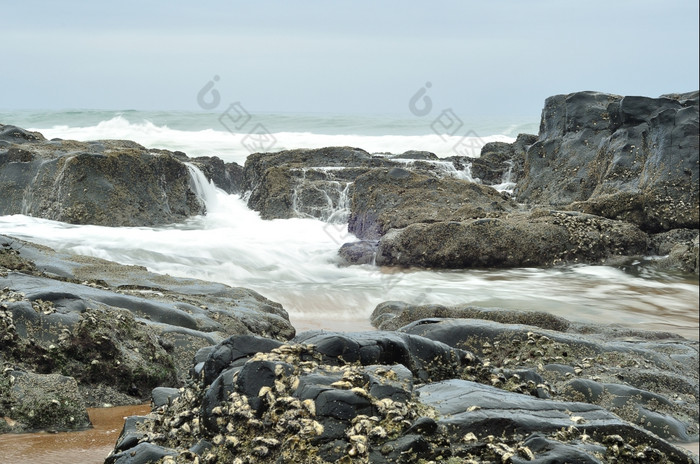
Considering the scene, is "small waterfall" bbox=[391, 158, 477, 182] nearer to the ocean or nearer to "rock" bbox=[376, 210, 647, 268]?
the ocean

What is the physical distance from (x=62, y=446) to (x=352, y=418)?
201 centimetres

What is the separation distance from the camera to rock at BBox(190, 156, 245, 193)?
23.4m

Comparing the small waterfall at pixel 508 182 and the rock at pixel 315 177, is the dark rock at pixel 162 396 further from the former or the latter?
the small waterfall at pixel 508 182

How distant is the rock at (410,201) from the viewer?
1380cm

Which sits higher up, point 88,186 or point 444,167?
point 444,167

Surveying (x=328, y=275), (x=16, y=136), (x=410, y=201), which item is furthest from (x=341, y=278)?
(x=16, y=136)

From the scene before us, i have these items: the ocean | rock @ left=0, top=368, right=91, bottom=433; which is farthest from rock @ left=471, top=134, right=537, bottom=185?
rock @ left=0, top=368, right=91, bottom=433

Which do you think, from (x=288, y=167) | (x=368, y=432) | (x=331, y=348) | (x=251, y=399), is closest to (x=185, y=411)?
(x=251, y=399)

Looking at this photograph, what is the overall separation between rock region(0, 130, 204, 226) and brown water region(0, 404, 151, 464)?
35.8 ft

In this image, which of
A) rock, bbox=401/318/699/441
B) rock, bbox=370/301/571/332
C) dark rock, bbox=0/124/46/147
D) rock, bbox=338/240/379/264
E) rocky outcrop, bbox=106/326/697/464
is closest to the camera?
rocky outcrop, bbox=106/326/697/464

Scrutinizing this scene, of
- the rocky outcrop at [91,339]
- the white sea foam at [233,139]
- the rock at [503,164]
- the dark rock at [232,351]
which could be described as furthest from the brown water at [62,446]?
the white sea foam at [233,139]

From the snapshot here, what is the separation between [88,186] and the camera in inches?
599

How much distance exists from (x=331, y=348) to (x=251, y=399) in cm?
54

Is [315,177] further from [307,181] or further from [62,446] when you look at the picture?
[62,446]
